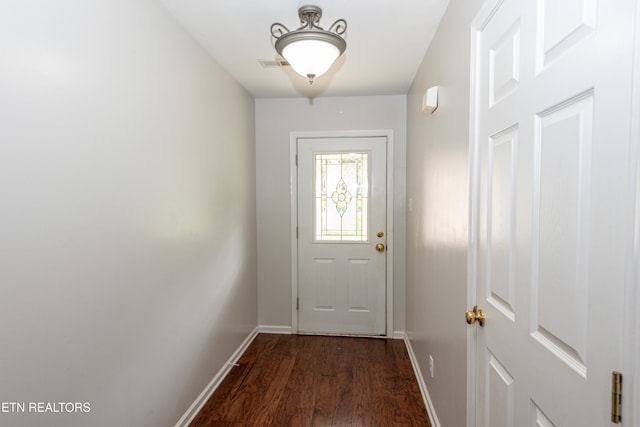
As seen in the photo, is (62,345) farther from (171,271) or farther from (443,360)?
(443,360)

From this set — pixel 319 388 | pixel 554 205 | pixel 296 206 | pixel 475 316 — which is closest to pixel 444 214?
pixel 475 316

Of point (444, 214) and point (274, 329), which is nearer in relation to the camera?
point (444, 214)

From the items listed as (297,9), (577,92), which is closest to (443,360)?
(577,92)

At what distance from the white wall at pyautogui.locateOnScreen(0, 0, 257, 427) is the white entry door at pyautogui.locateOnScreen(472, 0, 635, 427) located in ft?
4.87

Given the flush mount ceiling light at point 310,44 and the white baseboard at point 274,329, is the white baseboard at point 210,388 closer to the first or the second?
the white baseboard at point 274,329

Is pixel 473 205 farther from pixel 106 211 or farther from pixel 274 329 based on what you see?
pixel 274 329

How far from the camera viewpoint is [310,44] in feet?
5.71

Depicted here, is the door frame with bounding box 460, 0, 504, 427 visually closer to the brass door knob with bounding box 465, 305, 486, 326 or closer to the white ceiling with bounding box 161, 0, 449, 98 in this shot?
the brass door knob with bounding box 465, 305, 486, 326

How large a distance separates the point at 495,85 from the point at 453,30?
2.21 ft

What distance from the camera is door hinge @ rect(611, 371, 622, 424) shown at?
625 millimetres

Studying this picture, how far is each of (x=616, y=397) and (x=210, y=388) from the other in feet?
7.79

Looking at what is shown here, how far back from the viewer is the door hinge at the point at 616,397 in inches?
24.6

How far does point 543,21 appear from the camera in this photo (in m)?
0.88

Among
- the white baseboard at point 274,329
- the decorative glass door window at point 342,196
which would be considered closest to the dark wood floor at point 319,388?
the white baseboard at point 274,329
